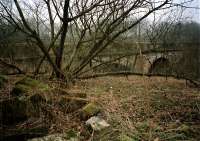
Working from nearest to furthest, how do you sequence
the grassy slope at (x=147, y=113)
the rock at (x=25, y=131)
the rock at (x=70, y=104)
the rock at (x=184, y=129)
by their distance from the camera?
the rock at (x=25, y=131), the grassy slope at (x=147, y=113), the rock at (x=184, y=129), the rock at (x=70, y=104)

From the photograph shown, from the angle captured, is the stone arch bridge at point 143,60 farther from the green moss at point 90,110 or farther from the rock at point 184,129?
the rock at point 184,129

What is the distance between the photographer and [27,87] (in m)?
5.01

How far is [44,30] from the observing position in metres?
8.05

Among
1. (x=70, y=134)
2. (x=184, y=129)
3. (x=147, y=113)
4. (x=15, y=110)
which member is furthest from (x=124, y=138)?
(x=15, y=110)

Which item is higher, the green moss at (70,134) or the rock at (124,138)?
the green moss at (70,134)

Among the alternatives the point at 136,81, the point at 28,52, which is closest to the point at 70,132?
the point at 136,81

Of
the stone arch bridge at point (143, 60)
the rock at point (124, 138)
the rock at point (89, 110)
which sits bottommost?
the rock at point (124, 138)

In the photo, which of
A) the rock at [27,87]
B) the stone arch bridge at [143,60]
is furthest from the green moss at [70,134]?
the stone arch bridge at [143,60]

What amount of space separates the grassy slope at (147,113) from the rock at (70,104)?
0.42 m

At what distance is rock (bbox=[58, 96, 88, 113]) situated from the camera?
5.12 m

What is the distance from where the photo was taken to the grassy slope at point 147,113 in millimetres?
4582

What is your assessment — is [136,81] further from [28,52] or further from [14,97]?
[14,97]

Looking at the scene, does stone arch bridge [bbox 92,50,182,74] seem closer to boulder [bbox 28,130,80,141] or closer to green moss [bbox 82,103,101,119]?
green moss [bbox 82,103,101,119]

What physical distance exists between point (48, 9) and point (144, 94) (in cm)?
322
